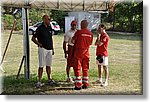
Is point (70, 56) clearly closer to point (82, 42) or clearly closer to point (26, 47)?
point (82, 42)

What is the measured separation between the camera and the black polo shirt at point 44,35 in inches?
231

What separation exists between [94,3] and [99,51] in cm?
99

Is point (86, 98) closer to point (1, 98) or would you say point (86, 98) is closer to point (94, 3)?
point (1, 98)

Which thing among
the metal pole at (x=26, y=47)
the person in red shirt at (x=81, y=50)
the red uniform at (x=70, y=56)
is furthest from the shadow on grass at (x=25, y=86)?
the red uniform at (x=70, y=56)

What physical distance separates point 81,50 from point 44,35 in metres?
0.75

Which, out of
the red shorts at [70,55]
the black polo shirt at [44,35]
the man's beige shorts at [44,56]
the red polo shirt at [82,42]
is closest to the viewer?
the red polo shirt at [82,42]

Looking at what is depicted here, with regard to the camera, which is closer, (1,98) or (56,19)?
(1,98)

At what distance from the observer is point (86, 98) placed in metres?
4.89

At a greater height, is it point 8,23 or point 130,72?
point 8,23

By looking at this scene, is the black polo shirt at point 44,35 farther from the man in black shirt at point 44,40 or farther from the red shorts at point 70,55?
the red shorts at point 70,55

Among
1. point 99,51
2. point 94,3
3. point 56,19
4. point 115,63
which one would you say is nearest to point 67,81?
point 99,51

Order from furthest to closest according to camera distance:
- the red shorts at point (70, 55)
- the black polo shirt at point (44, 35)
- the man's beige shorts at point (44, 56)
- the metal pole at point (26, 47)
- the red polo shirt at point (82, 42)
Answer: the metal pole at point (26, 47), the red shorts at point (70, 55), the man's beige shorts at point (44, 56), the black polo shirt at point (44, 35), the red polo shirt at point (82, 42)

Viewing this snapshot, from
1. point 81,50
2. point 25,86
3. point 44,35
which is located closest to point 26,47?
point 25,86

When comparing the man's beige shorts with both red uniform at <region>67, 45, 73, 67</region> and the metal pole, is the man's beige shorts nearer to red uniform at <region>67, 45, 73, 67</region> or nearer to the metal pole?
red uniform at <region>67, 45, 73, 67</region>
